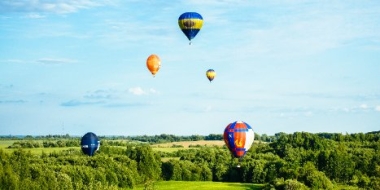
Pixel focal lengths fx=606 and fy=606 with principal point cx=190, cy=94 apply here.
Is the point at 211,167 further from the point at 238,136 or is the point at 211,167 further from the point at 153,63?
the point at 238,136

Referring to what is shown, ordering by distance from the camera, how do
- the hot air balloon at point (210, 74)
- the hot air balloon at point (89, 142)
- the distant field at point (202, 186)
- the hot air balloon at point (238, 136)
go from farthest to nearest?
1. the distant field at point (202, 186)
2. the hot air balloon at point (210, 74)
3. the hot air balloon at point (89, 142)
4. the hot air balloon at point (238, 136)

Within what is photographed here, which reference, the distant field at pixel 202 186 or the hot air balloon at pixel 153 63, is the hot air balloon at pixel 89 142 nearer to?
the hot air balloon at pixel 153 63

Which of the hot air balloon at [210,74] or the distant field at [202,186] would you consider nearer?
the hot air balloon at [210,74]

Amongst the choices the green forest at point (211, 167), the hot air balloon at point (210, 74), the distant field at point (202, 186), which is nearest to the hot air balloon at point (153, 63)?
Result: the hot air balloon at point (210, 74)

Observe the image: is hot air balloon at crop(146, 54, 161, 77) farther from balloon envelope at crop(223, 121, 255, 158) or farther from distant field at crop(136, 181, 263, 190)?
distant field at crop(136, 181, 263, 190)

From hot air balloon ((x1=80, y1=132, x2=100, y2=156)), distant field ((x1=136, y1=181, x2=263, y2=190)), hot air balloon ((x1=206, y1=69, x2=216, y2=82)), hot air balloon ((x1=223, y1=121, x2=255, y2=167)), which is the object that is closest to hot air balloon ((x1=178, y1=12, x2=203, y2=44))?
hot air balloon ((x1=223, y1=121, x2=255, y2=167))

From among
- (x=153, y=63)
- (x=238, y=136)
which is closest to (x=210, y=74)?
(x=153, y=63)

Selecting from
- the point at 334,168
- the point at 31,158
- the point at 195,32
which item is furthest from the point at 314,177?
the point at 31,158
